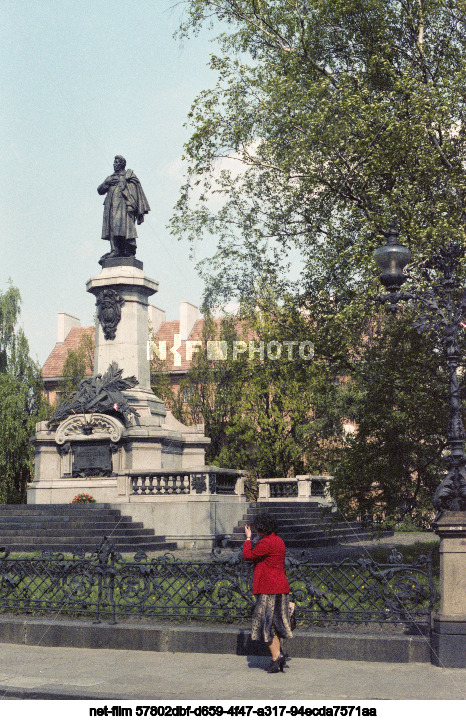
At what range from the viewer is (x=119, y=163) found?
28391 millimetres

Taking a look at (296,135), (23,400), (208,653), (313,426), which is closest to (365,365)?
(296,135)

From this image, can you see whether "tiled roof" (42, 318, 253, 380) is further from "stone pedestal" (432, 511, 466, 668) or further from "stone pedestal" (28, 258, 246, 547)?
"stone pedestal" (432, 511, 466, 668)

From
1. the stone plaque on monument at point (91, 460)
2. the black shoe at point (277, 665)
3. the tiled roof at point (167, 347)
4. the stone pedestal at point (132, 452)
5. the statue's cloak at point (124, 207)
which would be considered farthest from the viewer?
the tiled roof at point (167, 347)

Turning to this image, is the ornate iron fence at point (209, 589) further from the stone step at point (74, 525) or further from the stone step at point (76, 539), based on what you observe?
the stone step at point (74, 525)

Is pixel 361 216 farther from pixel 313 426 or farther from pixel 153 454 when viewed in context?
pixel 313 426

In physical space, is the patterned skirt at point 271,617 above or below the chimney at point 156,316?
below

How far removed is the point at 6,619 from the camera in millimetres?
11195

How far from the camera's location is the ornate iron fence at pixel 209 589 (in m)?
9.78

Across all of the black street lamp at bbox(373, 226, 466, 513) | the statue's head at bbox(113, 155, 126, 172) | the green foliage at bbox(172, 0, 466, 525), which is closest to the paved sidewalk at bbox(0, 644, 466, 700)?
the black street lamp at bbox(373, 226, 466, 513)

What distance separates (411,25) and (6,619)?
1594cm

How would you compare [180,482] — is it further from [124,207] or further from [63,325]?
[63,325]

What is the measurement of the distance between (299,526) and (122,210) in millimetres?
11547

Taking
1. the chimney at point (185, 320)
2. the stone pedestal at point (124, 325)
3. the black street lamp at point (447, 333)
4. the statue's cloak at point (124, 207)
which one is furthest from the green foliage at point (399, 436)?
the chimney at point (185, 320)

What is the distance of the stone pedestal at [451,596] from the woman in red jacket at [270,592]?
5.46 feet
